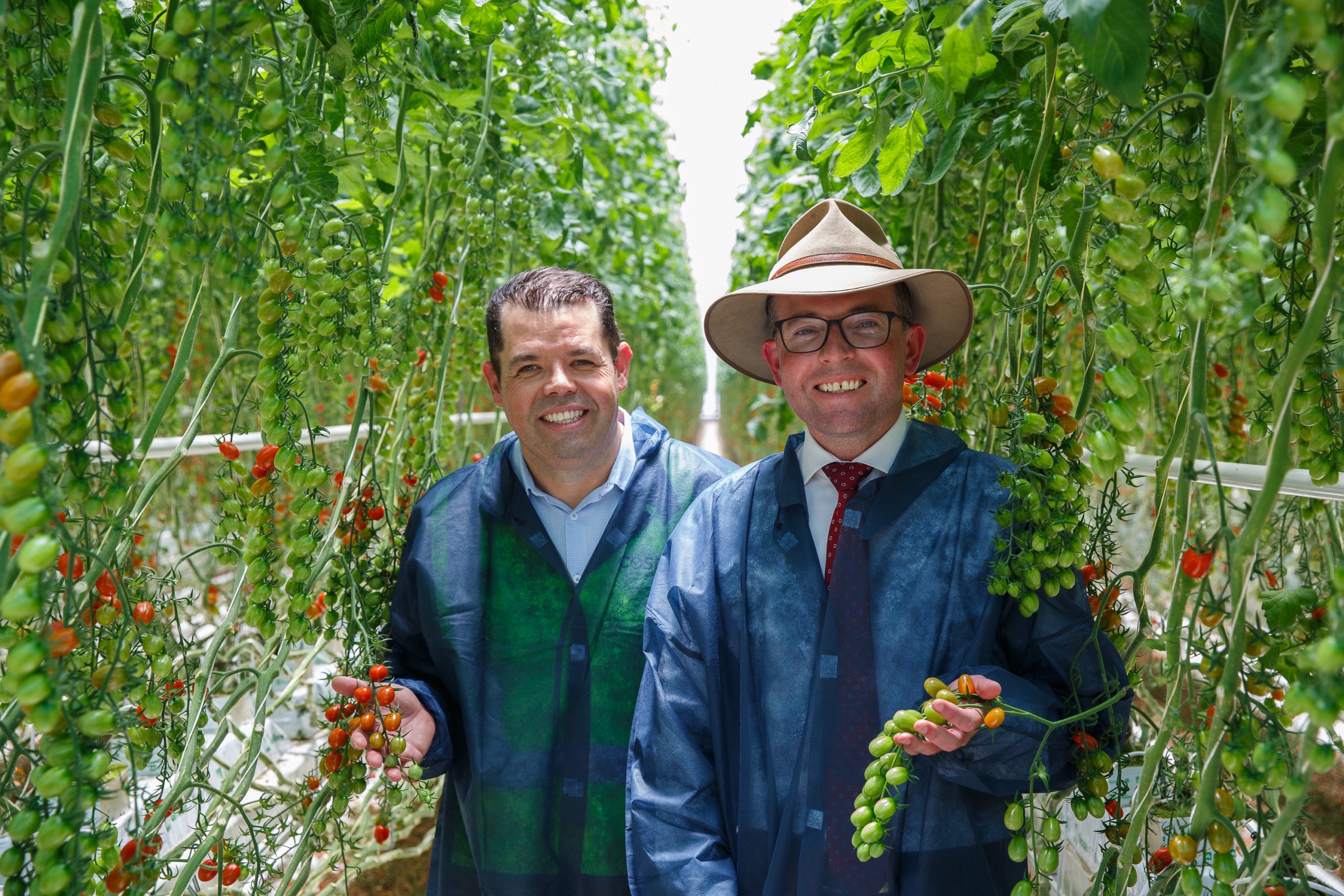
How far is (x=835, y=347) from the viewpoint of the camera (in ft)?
4.56

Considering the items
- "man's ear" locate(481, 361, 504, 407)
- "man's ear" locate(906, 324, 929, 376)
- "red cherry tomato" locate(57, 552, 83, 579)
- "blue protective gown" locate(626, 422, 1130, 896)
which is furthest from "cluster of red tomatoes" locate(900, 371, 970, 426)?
"red cherry tomato" locate(57, 552, 83, 579)

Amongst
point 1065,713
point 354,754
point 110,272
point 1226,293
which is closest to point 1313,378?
point 1226,293

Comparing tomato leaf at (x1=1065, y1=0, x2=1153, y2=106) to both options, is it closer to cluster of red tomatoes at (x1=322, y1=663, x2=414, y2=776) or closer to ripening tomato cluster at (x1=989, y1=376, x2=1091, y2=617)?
ripening tomato cluster at (x1=989, y1=376, x2=1091, y2=617)

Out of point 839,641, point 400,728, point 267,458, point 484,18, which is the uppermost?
point 484,18

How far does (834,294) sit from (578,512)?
68 cm

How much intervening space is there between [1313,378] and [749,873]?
0.98 meters

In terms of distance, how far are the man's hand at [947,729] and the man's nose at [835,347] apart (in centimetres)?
55

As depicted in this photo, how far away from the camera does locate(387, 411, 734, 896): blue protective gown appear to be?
1603mm

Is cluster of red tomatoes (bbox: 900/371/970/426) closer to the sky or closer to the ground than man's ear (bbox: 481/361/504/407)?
closer to the ground

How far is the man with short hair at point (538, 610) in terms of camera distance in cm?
161

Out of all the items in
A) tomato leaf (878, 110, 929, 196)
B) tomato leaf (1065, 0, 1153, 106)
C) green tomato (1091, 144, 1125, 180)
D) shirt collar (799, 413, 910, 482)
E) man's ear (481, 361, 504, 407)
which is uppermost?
tomato leaf (878, 110, 929, 196)

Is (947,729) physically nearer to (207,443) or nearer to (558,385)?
(558,385)

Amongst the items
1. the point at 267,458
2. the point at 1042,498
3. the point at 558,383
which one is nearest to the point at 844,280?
the point at 1042,498

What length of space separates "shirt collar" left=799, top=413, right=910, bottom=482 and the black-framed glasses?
0.14 metres
